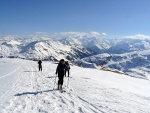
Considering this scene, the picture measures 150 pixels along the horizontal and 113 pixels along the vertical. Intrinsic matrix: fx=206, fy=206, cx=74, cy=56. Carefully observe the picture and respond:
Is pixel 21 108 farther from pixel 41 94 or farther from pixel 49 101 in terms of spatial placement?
pixel 41 94

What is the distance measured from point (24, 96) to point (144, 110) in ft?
29.8

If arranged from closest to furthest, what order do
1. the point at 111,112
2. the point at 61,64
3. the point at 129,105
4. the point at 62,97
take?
the point at 111,112
the point at 129,105
the point at 62,97
the point at 61,64

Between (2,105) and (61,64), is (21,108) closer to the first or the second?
(2,105)

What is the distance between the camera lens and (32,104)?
13.9 m

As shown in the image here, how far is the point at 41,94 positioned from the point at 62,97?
206 centimetres

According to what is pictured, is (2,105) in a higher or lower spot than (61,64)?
lower

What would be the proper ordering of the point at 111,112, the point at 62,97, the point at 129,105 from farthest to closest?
1. the point at 62,97
2. the point at 129,105
3. the point at 111,112

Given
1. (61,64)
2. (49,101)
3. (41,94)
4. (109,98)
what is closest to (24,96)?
(41,94)

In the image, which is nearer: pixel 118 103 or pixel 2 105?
pixel 2 105

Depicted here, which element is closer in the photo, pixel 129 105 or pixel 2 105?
pixel 2 105

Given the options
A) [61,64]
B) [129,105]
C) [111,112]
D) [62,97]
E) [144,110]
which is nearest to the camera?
[111,112]

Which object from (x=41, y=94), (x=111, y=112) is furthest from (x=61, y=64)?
(x=111, y=112)

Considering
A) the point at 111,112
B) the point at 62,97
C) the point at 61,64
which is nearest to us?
the point at 111,112

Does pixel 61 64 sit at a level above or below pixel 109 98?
above
